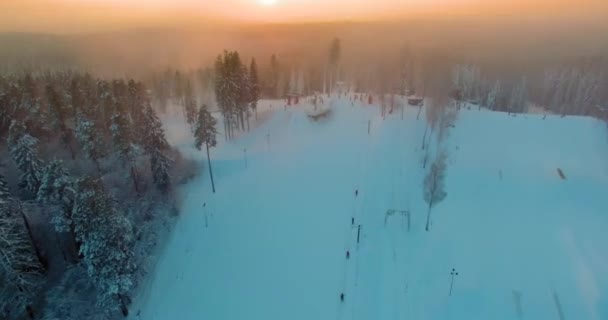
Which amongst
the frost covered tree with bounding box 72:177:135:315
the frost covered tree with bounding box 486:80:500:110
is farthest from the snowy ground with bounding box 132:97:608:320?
the frost covered tree with bounding box 486:80:500:110

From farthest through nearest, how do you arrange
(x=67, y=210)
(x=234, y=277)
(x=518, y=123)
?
1. (x=518, y=123)
2. (x=234, y=277)
3. (x=67, y=210)

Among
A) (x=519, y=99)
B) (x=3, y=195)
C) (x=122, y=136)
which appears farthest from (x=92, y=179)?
(x=519, y=99)

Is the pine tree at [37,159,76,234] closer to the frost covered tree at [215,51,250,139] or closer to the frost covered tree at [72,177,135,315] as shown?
the frost covered tree at [72,177,135,315]

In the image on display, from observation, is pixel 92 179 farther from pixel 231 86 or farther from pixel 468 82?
Answer: pixel 468 82

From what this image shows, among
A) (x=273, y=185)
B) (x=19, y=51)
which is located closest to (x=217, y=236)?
(x=273, y=185)

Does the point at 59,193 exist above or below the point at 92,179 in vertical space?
below

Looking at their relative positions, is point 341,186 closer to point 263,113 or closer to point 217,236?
point 217,236
